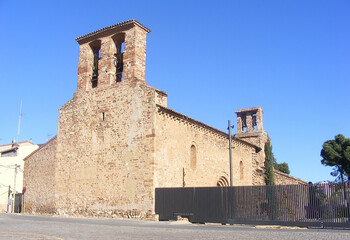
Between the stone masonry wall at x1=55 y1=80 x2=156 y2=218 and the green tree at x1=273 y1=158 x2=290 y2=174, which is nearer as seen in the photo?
the stone masonry wall at x1=55 y1=80 x2=156 y2=218

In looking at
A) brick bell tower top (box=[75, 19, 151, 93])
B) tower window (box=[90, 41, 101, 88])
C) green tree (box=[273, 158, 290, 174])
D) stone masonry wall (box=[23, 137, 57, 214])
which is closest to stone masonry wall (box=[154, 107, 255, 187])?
brick bell tower top (box=[75, 19, 151, 93])

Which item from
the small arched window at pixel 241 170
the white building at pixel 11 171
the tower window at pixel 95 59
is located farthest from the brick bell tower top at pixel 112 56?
the white building at pixel 11 171

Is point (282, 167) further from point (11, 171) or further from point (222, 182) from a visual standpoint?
point (11, 171)

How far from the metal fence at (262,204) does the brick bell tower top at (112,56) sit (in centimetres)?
735

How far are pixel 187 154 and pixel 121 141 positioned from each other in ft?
13.8

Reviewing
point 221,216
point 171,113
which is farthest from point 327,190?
point 171,113

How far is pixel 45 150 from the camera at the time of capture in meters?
26.6

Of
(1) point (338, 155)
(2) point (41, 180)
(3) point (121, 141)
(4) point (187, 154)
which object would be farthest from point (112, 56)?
(1) point (338, 155)

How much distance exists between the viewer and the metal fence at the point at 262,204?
13.9m

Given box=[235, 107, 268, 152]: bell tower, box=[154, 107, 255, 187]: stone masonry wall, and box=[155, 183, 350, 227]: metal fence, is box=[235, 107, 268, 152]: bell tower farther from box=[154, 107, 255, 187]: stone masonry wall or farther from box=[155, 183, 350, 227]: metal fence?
box=[155, 183, 350, 227]: metal fence

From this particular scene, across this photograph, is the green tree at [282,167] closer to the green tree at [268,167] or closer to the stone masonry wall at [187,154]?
the green tree at [268,167]

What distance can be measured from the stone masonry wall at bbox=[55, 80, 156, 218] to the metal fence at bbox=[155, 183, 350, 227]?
1.43 metres

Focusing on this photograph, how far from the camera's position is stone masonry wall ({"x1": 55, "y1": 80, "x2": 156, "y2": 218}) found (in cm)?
1831

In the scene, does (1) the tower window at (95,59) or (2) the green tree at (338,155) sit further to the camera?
(2) the green tree at (338,155)
